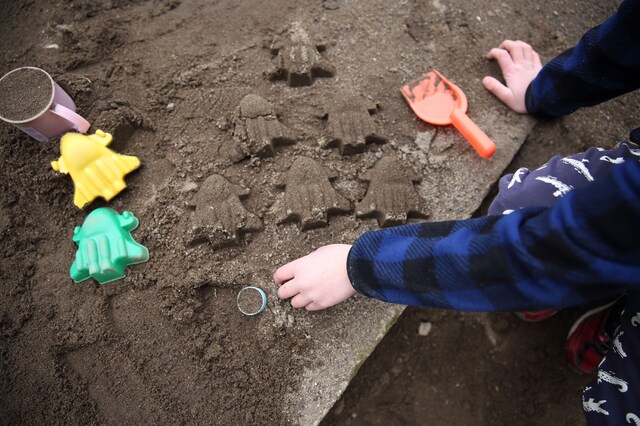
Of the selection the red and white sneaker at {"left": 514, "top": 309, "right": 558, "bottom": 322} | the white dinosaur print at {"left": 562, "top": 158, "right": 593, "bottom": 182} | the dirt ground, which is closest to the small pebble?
the dirt ground

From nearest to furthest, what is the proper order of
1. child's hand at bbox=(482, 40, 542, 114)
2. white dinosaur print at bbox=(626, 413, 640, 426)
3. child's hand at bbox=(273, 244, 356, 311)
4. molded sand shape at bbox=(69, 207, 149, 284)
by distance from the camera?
white dinosaur print at bbox=(626, 413, 640, 426), child's hand at bbox=(273, 244, 356, 311), molded sand shape at bbox=(69, 207, 149, 284), child's hand at bbox=(482, 40, 542, 114)

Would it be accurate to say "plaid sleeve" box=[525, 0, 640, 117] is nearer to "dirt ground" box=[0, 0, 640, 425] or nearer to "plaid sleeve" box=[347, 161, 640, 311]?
"dirt ground" box=[0, 0, 640, 425]

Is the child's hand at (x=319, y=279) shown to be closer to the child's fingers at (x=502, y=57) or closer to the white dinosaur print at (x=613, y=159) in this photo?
the white dinosaur print at (x=613, y=159)

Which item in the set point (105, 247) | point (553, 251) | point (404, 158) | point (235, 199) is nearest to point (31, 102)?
point (105, 247)

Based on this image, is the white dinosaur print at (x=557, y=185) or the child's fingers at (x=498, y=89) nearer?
the white dinosaur print at (x=557, y=185)

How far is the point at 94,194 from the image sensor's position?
1.39m

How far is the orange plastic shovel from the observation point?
4.91ft

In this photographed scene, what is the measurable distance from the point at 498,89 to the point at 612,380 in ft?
3.42

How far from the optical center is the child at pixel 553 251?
75cm

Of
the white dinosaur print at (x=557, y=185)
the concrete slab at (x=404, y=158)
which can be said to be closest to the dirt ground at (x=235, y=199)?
the concrete slab at (x=404, y=158)

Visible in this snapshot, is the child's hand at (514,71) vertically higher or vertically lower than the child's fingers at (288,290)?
higher

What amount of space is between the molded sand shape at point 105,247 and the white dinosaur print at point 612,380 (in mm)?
1318

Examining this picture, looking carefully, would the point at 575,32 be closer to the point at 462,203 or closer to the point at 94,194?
the point at 462,203

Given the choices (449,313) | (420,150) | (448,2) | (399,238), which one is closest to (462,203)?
(420,150)
